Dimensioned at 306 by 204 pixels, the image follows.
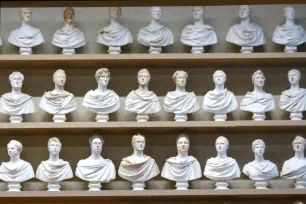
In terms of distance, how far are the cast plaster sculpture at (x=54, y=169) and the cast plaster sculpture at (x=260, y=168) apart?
1267 mm

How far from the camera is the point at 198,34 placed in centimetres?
551

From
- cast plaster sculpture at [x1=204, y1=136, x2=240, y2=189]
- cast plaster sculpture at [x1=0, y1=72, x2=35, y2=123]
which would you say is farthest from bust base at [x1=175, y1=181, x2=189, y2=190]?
cast plaster sculpture at [x1=0, y1=72, x2=35, y2=123]

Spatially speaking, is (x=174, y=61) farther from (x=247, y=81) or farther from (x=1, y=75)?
(x=1, y=75)

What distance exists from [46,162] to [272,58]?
177cm

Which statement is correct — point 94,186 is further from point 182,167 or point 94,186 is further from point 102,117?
point 182,167

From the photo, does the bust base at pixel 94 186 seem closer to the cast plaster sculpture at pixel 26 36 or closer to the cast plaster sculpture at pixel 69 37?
the cast plaster sculpture at pixel 69 37

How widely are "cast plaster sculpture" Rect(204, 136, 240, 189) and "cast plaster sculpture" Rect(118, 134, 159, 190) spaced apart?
40cm

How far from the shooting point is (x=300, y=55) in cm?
544

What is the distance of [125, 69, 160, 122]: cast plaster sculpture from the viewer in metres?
5.35

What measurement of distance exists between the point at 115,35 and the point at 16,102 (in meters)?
0.86

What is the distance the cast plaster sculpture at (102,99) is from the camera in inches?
210

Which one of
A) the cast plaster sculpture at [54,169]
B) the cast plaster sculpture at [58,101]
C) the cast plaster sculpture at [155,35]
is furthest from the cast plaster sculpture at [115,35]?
the cast plaster sculpture at [54,169]

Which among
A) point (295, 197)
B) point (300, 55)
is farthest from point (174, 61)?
point (295, 197)

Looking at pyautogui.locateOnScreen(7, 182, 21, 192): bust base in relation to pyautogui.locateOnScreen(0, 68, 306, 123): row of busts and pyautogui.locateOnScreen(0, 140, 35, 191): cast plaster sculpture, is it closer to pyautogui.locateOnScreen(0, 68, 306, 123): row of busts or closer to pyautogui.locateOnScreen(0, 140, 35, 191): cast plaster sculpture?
pyautogui.locateOnScreen(0, 140, 35, 191): cast plaster sculpture
